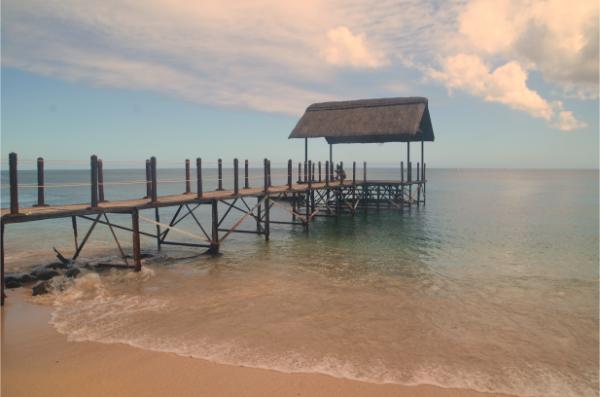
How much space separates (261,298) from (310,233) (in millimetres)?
9937

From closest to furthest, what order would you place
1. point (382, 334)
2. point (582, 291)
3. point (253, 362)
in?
point (253, 362), point (382, 334), point (582, 291)

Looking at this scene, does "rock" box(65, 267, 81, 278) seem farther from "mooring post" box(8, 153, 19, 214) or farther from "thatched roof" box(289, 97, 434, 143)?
"thatched roof" box(289, 97, 434, 143)

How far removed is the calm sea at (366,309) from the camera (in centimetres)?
629

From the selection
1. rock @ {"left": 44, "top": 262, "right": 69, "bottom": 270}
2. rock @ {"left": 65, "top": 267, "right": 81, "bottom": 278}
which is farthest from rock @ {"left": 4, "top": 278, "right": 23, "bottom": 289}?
rock @ {"left": 44, "top": 262, "right": 69, "bottom": 270}

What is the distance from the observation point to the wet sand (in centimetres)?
541

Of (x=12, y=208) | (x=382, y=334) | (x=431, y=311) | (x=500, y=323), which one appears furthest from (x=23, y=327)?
(x=500, y=323)

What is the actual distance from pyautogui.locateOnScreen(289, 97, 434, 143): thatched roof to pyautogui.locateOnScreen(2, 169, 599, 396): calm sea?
9245 mm

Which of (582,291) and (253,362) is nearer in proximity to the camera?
(253,362)

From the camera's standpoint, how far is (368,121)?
83.4 feet

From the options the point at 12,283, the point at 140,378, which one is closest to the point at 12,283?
the point at 12,283

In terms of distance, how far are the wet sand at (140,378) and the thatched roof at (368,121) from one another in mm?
19107

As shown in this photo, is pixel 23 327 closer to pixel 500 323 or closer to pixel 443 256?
pixel 500 323

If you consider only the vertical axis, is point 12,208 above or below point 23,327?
above

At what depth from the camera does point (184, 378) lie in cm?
571
